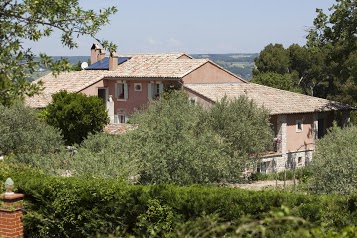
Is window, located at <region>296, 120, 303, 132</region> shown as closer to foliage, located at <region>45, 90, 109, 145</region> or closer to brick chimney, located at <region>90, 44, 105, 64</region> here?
foliage, located at <region>45, 90, 109, 145</region>

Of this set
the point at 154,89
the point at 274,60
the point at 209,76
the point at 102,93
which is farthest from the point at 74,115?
the point at 274,60

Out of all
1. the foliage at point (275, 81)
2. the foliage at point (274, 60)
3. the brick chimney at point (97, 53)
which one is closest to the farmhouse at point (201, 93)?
the brick chimney at point (97, 53)

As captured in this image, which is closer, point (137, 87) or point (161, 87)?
point (161, 87)

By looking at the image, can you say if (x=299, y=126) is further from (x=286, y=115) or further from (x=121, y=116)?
→ (x=121, y=116)

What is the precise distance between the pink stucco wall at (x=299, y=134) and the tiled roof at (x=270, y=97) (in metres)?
0.62

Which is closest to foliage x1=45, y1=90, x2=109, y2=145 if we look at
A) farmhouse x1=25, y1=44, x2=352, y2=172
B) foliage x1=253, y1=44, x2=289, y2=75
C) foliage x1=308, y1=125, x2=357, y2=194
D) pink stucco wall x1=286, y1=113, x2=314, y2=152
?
farmhouse x1=25, y1=44, x2=352, y2=172

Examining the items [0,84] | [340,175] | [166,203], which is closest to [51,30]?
[0,84]

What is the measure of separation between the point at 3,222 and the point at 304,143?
86.5ft

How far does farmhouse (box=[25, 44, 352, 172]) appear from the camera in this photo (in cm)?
3462

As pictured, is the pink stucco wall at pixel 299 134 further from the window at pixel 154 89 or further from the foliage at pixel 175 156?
the foliage at pixel 175 156

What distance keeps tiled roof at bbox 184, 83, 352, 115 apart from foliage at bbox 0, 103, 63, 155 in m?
11.0

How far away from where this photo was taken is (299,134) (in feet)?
119

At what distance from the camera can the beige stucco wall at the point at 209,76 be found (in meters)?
36.6

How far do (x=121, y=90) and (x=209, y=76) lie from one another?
621cm
